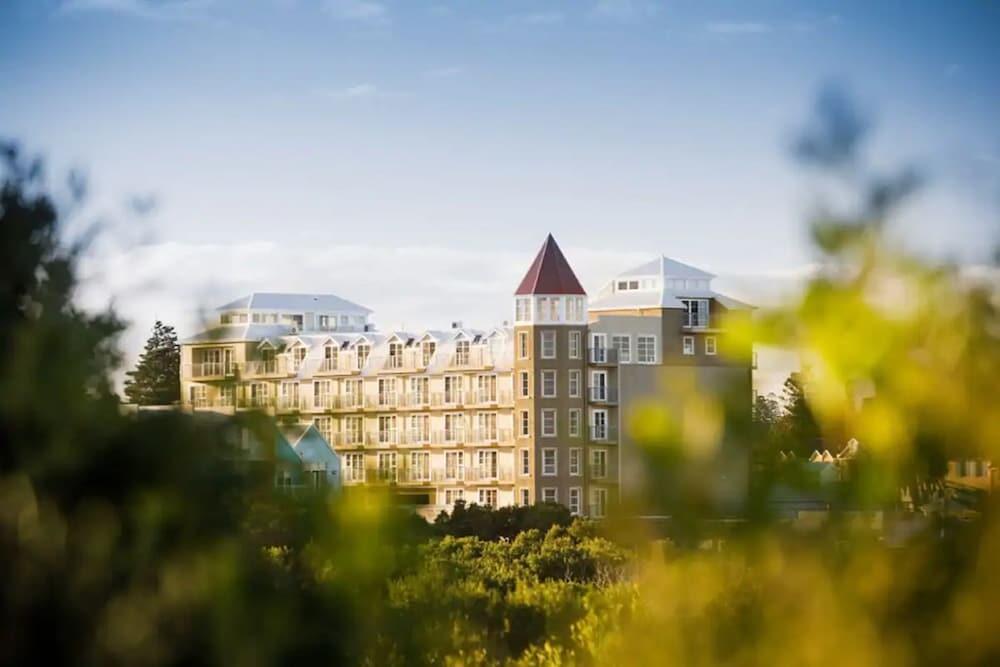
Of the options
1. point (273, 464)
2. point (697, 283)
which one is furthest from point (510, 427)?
point (273, 464)

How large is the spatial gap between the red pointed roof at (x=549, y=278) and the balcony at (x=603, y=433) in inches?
197

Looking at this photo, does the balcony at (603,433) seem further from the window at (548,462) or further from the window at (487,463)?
the window at (487,463)

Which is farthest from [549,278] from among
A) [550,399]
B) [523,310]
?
[550,399]

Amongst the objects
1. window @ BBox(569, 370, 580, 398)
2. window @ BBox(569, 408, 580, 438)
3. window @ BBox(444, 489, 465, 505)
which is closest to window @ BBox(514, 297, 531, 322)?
window @ BBox(569, 370, 580, 398)

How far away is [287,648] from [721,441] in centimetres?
166

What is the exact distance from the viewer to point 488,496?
5759cm

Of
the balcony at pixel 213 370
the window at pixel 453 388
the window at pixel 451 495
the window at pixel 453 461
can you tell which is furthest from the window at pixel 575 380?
the balcony at pixel 213 370

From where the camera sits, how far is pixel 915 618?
238 cm

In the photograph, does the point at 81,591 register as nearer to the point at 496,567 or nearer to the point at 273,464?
the point at 273,464

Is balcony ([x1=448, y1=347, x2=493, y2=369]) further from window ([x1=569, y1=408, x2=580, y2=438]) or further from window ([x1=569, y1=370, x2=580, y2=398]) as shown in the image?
window ([x1=569, y1=408, x2=580, y2=438])

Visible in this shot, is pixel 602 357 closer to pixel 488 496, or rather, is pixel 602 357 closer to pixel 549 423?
pixel 549 423

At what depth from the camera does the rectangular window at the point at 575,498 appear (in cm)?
5584

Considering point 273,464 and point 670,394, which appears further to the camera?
point 273,464

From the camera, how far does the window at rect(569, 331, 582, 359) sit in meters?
56.4
